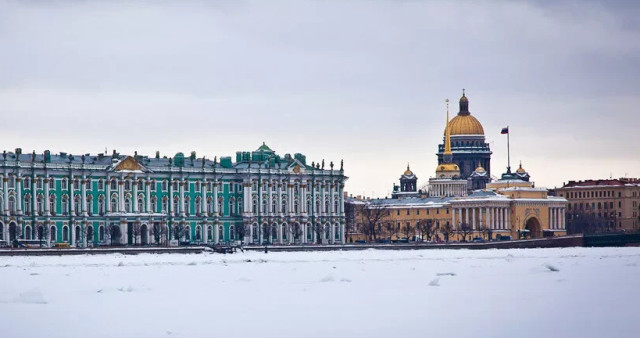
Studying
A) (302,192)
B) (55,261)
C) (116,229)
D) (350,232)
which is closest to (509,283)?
(55,261)

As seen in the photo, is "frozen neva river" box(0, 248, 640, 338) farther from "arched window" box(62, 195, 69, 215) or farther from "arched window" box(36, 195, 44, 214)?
"arched window" box(62, 195, 69, 215)

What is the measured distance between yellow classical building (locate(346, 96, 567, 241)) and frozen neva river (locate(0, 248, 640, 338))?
228ft

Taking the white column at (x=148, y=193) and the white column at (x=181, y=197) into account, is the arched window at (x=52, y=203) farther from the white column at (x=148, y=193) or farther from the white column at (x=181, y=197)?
the white column at (x=181, y=197)

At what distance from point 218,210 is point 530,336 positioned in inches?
3173

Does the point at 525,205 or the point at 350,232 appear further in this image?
the point at 525,205

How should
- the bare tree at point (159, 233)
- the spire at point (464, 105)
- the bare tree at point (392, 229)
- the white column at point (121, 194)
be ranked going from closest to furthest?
the white column at point (121, 194) → the bare tree at point (159, 233) → the bare tree at point (392, 229) → the spire at point (464, 105)

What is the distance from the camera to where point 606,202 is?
175 meters

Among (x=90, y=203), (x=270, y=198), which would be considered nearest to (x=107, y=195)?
(x=90, y=203)

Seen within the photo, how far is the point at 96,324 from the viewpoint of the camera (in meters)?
40.8

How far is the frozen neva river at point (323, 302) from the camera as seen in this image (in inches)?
1551

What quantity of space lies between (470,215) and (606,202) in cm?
3532

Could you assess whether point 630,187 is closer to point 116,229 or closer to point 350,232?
point 350,232

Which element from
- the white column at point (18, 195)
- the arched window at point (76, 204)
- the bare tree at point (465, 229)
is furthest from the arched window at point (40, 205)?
the bare tree at point (465, 229)

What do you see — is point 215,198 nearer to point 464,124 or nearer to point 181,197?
point 181,197
